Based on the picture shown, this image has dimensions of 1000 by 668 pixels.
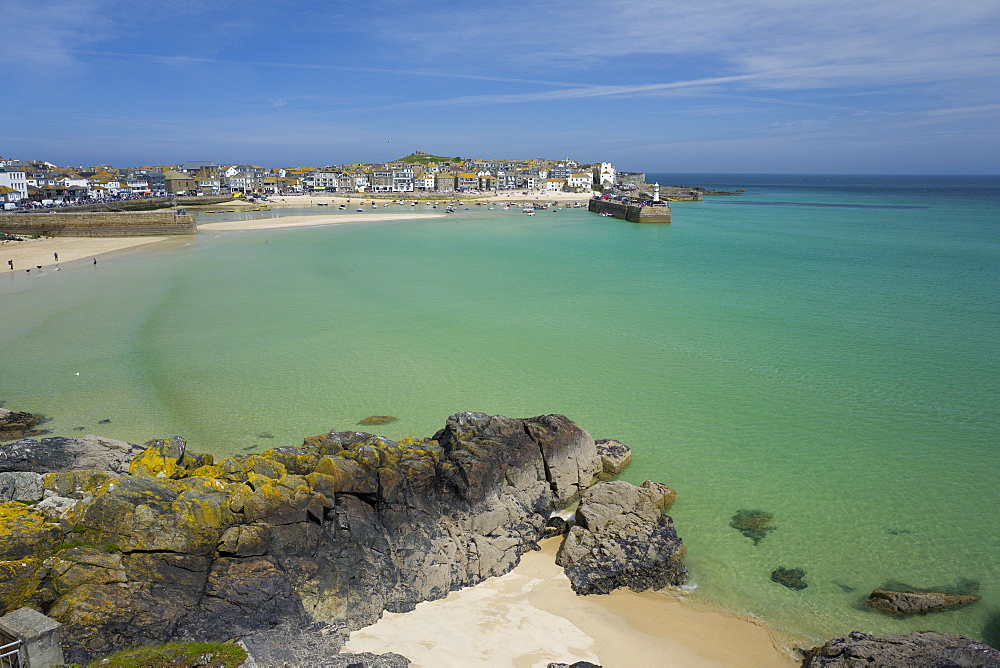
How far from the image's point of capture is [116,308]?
2144 centimetres

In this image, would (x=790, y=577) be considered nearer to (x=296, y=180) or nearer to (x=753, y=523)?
(x=753, y=523)

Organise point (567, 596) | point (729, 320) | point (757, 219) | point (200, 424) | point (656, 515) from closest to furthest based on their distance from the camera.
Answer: point (567, 596), point (656, 515), point (200, 424), point (729, 320), point (757, 219)

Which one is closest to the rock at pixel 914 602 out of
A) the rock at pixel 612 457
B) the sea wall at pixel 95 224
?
the rock at pixel 612 457

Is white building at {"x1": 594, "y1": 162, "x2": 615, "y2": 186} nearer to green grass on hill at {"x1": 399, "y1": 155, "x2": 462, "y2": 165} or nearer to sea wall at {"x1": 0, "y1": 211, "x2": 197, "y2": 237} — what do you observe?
green grass on hill at {"x1": 399, "y1": 155, "x2": 462, "y2": 165}

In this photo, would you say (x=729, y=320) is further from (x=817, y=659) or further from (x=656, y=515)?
(x=817, y=659)

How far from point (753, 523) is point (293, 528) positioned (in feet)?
19.4

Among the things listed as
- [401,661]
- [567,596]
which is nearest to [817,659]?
[567,596]

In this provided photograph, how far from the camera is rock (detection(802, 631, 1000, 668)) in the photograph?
536 cm

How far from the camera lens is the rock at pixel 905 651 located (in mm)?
5359

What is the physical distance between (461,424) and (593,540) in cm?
229

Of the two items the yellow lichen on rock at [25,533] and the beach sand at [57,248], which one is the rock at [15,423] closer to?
the yellow lichen on rock at [25,533]

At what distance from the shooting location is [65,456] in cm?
807

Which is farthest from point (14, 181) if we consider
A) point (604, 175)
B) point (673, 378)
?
point (604, 175)

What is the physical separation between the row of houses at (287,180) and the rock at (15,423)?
87.7 meters
